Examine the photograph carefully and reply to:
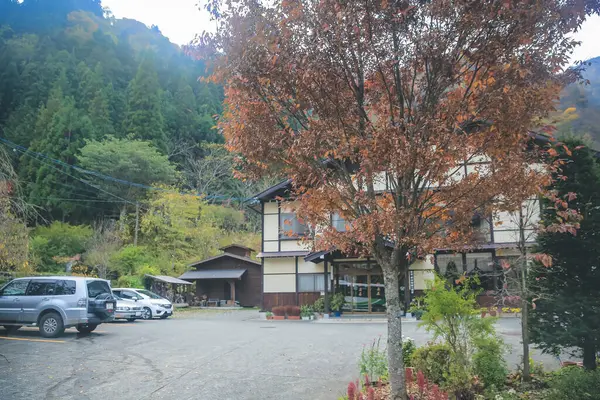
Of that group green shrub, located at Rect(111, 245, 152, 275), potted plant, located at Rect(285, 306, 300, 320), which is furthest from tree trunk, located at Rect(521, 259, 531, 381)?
green shrub, located at Rect(111, 245, 152, 275)

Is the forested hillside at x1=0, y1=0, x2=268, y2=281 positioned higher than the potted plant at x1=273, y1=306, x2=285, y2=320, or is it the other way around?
the forested hillside at x1=0, y1=0, x2=268, y2=281

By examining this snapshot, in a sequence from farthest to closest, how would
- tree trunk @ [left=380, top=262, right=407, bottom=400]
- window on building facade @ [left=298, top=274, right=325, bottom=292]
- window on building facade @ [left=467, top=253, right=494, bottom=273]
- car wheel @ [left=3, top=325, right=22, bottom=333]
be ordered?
1. window on building facade @ [left=298, top=274, right=325, bottom=292]
2. window on building facade @ [left=467, top=253, right=494, bottom=273]
3. car wheel @ [left=3, top=325, right=22, bottom=333]
4. tree trunk @ [left=380, top=262, right=407, bottom=400]

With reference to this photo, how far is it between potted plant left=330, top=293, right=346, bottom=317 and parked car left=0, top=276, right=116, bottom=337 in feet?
40.1

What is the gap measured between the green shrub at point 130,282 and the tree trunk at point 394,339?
26.5 meters

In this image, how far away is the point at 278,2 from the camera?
5.14 meters

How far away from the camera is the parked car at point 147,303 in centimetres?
2112

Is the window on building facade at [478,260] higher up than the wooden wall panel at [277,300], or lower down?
higher up

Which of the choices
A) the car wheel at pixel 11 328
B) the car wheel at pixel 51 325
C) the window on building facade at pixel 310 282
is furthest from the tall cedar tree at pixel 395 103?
the window on building facade at pixel 310 282

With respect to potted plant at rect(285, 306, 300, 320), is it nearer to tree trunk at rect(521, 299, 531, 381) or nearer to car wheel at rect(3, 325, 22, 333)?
car wheel at rect(3, 325, 22, 333)

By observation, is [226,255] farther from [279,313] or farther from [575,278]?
[575,278]

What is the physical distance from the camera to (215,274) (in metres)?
32.1

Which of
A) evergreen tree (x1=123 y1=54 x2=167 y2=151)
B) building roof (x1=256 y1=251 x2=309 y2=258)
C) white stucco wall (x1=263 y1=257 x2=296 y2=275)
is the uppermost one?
evergreen tree (x1=123 y1=54 x2=167 y2=151)

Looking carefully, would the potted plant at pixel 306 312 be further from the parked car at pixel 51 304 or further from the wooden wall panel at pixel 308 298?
the parked car at pixel 51 304

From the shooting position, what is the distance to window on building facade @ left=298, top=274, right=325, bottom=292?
2380 centimetres
